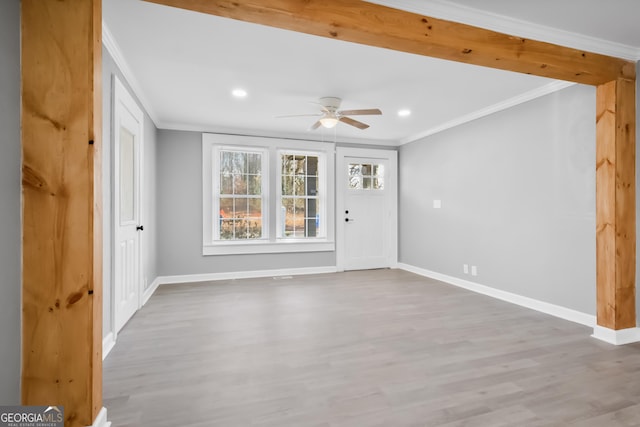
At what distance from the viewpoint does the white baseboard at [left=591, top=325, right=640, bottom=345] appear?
2.75 metres

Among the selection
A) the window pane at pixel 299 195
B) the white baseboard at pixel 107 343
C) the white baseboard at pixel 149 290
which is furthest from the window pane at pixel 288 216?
the white baseboard at pixel 107 343

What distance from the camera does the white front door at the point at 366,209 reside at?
608cm

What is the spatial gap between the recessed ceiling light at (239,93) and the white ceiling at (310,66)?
2.5 inches

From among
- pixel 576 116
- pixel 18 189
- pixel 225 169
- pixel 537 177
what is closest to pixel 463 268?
pixel 537 177

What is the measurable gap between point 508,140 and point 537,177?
25.1 inches

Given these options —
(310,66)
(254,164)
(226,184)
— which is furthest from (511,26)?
(226,184)

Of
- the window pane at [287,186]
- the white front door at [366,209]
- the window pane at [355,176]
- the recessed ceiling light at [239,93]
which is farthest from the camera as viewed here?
the window pane at [355,176]

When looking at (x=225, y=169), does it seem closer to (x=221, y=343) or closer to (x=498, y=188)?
(x=221, y=343)

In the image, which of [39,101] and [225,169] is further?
[225,169]

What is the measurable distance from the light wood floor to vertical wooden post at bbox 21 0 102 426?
19.0 inches

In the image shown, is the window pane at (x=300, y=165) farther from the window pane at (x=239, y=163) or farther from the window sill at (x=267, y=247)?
the window sill at (x=267, y=247)

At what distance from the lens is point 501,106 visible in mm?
4172

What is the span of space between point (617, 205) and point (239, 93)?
3.88 meters

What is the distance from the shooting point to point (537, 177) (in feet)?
12.3
